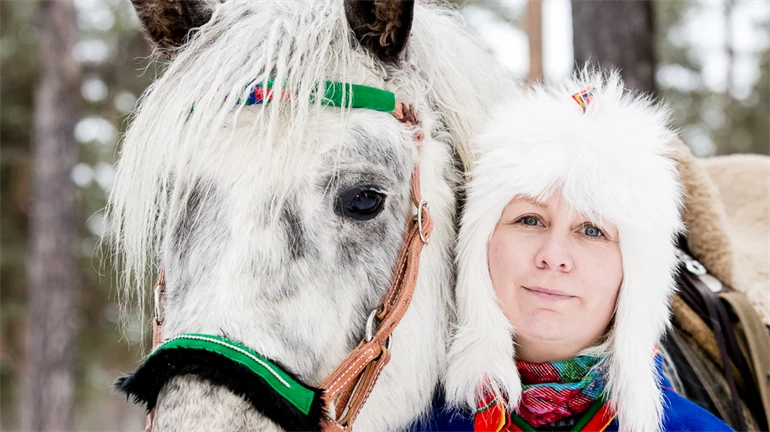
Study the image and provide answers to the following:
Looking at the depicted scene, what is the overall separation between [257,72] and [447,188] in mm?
694

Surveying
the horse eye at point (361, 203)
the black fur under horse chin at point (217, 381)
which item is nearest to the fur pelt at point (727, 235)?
the horse eye at point (361, 203)

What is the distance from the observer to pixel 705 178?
2479 millimetres

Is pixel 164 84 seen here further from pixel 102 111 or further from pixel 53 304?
pixel 102 111

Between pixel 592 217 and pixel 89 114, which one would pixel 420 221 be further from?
pixel 89 114

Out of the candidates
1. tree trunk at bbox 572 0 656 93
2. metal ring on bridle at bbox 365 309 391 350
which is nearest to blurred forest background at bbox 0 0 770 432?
tree trunk at bbox 572 0 656 93

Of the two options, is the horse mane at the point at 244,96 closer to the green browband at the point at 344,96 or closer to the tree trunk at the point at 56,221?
the green browband at the point at 344,96

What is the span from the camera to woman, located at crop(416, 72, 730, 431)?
1.71 meters

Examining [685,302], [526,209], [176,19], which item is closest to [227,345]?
[526,209]

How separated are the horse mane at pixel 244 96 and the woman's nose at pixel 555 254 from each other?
0.42 m

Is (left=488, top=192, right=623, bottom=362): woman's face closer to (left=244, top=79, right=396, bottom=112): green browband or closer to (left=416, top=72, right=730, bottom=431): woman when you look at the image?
(left=416, top=72, right=730, bottom=431): woman

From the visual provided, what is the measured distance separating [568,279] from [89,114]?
9.95 metres

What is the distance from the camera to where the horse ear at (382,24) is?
5.60 ft

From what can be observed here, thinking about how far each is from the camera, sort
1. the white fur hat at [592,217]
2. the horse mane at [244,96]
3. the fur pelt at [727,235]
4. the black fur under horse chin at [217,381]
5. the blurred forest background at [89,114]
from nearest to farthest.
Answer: the black fur under horse chin at [217,381]
the horse mane at [244,96]
the white fur hat at [592,217]
the fur pelt at [727,235]
the blurred forest background at [89,114]

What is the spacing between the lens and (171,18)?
191 cm
